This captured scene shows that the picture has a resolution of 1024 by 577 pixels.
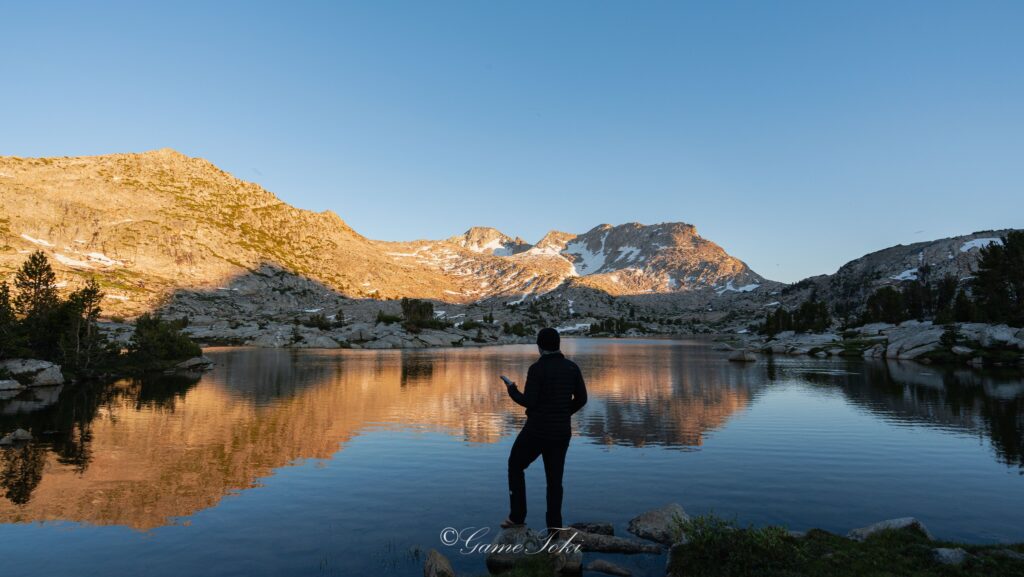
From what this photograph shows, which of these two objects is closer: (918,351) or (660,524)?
(660,524)

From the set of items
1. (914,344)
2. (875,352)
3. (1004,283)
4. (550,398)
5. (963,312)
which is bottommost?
(875,352)

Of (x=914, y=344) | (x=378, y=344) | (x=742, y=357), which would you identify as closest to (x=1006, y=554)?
(x=742, y=357)

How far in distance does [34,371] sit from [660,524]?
70.0 meters

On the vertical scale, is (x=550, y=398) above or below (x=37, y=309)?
below

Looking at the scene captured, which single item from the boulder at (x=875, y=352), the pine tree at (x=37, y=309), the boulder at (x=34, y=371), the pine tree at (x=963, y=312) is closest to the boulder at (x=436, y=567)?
the boulder at (x=34, y=371)

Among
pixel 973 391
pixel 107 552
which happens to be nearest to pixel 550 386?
pixel 107 552

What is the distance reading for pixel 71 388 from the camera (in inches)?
2233

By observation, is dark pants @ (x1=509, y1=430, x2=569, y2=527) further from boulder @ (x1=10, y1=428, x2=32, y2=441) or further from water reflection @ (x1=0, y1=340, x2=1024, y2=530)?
boulder @ (x1=10, y1=428, x2=32, y2=441)

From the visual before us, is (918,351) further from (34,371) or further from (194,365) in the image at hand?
(34,371)

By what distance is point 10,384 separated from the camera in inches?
2074

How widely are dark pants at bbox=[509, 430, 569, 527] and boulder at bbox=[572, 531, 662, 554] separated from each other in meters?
1.07

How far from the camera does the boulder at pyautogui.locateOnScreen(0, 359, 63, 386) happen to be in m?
56.2

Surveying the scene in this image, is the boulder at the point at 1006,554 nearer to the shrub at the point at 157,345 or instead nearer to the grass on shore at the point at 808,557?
the grass on shore at the point at 808,557

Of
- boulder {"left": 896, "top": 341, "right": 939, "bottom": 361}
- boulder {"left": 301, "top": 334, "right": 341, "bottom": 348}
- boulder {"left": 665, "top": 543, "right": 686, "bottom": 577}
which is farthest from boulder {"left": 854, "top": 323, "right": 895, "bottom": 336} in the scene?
boulder {"left": 301, "top": 334, "right": 341, "bottom": 348}
